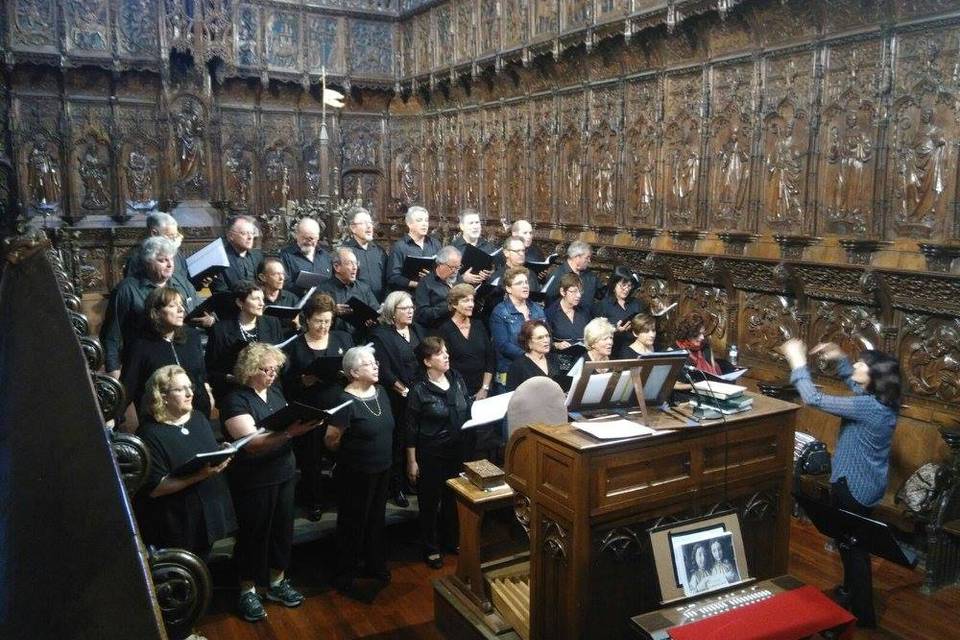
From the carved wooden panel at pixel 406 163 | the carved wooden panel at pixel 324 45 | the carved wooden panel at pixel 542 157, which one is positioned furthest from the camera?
the carved wooden panel at pixel 406 163

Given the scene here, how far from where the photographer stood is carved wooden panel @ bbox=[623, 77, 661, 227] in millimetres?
8492

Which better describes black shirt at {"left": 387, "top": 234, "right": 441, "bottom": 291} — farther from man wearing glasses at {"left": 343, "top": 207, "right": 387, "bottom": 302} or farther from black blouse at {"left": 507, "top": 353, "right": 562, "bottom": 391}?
black blouse at {"left": 507, "top": 353, "right": 562, "bottom": 391}

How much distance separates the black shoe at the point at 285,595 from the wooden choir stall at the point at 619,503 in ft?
3.62

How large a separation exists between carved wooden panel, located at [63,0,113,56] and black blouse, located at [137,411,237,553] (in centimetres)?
954

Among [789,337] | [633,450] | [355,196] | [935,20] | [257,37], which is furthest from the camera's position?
[355,196]

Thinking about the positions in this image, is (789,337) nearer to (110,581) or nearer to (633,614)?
(633,614)

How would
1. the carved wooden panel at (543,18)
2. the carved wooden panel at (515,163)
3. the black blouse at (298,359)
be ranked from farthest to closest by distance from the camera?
the carved wooden panel at (515,163)
the carved wooden panel at (543,18)
the black blouse at (298,359)

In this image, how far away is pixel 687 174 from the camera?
8.06m

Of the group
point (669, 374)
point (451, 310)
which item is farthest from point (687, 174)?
point (669, 374)

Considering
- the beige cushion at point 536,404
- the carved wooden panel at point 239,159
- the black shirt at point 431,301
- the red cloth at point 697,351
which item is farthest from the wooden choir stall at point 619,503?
the carved wooden panel at point 239,159

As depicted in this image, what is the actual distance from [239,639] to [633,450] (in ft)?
7.77

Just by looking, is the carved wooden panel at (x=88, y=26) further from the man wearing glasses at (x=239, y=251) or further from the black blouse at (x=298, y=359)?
the black blouse at (x=298, y=359)

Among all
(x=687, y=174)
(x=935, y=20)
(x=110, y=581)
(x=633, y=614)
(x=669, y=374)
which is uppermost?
(x=935, y=20)

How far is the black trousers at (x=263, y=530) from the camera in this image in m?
4.10
